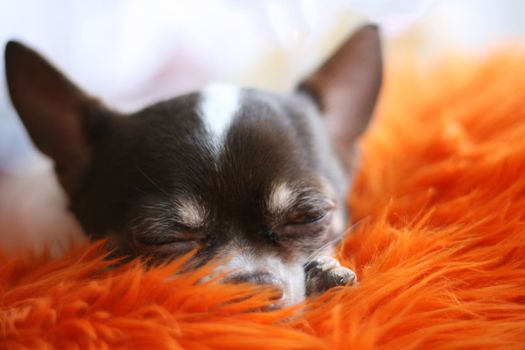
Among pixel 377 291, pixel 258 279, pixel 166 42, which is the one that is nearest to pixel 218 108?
pixel 258 279

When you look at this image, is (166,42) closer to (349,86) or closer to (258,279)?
(349,86)

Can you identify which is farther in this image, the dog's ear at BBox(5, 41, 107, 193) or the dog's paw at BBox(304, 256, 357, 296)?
the dog's ear at BBox(5, 41, 107, 193)

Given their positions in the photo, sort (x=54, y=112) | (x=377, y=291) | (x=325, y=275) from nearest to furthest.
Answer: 1. (x=377, y=291)
2. (x=325, y=275)
3. (x=54, y=112)

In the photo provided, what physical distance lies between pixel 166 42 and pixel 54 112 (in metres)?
0.69

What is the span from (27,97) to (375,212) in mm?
885

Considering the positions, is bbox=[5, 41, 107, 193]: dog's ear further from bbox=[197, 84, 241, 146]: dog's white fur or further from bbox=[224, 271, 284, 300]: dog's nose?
bbox=[224, 271, 284, 300]: dog's nose

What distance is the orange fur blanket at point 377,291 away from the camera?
951mm

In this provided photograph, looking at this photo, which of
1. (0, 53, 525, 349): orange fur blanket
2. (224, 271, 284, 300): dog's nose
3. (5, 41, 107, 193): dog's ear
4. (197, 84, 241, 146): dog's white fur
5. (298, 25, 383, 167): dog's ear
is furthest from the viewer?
(298, 25, 383, 167): dog's ear

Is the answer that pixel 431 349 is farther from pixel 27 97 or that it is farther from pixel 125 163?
pixel 27 97

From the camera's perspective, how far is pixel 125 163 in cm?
128

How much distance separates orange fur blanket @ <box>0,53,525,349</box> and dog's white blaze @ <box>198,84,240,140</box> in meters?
0.32

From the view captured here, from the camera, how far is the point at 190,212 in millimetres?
1166

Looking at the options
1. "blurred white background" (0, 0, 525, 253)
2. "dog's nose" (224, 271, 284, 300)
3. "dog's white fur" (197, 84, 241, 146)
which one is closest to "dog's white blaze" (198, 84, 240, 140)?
"dog's white fur" (197, 84, 241, 146)

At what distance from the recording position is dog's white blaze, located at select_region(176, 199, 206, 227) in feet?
3.82
